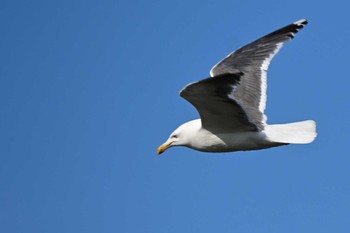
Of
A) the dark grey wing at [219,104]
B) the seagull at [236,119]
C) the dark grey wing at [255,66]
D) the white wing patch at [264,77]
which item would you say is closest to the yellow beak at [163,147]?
the seagull at [236,119]

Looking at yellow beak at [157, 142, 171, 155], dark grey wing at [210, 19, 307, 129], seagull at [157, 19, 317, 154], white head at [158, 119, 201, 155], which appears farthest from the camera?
yellow beak at [157, 142, 171, 155]

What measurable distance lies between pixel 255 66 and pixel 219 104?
140cm

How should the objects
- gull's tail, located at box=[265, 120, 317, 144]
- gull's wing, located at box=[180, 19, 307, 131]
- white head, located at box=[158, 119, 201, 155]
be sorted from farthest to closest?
white head, located at box=[158, 119, 201, 155], gull's tail, located at box=[265, 120, 317, 144], gull's wing, located at box=[180, 19, 307, 131]

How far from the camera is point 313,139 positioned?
8164 millimetres

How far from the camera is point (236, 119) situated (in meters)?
8.26

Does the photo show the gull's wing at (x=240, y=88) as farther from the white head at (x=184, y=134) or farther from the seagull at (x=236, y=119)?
the white head at (x=184, y=134)

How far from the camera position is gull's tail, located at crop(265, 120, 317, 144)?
26.8 feet

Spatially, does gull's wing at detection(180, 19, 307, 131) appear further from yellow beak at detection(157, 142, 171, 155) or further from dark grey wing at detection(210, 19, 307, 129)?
yellow beak at detection(157, 142, 171, 155)

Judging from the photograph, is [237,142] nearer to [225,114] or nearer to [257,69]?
[225,114]

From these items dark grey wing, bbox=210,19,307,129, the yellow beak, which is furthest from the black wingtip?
the yellow beak

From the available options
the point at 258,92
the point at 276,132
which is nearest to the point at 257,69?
the point at 258,92

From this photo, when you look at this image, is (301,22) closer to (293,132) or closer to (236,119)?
(293,132)

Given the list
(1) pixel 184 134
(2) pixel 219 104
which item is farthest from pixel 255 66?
(2) pixel 219 104

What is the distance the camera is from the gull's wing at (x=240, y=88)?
7469mm
